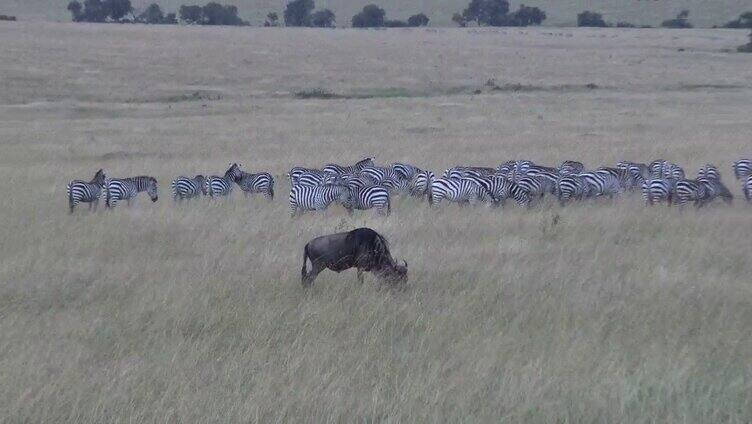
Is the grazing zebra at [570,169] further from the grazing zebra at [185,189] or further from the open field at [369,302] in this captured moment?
the grazing zebra at [185,189]

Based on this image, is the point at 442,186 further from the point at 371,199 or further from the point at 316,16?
the point at 316,16

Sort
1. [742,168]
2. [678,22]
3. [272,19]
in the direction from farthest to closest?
[272,19] < [678,22] < [742,168]

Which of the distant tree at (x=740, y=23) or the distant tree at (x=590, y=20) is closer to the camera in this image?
the distant tree at (x=740, y=23)

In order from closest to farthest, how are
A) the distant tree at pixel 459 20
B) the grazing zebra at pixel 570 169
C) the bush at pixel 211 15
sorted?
the grazing zebra at pixel 570 169 < the bush at pixel 211 15 < the distant tree at pixel 459 20

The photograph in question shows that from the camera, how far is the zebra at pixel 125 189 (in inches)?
679

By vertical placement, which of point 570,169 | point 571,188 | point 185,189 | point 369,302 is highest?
point 369,302

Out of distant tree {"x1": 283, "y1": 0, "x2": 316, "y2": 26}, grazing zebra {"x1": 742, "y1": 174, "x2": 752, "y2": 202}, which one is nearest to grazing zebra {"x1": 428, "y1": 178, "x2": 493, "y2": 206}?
grazing zebra {"x1": 742, "y1": 174, "x2": 752, "y2": 202}

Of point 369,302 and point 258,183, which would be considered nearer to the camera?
point 369,302

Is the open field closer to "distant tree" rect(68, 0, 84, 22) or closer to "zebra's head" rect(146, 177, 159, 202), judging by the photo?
"zebra's head" rect(146, 177, 159, 202)

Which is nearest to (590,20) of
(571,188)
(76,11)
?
(76,11)

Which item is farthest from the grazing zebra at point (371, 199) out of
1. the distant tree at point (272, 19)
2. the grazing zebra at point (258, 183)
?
the distant tree at point (272, 19)

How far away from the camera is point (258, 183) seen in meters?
18.4

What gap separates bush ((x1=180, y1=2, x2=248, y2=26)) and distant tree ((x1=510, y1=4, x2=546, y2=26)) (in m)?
34.2

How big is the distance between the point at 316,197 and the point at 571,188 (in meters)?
4.62
